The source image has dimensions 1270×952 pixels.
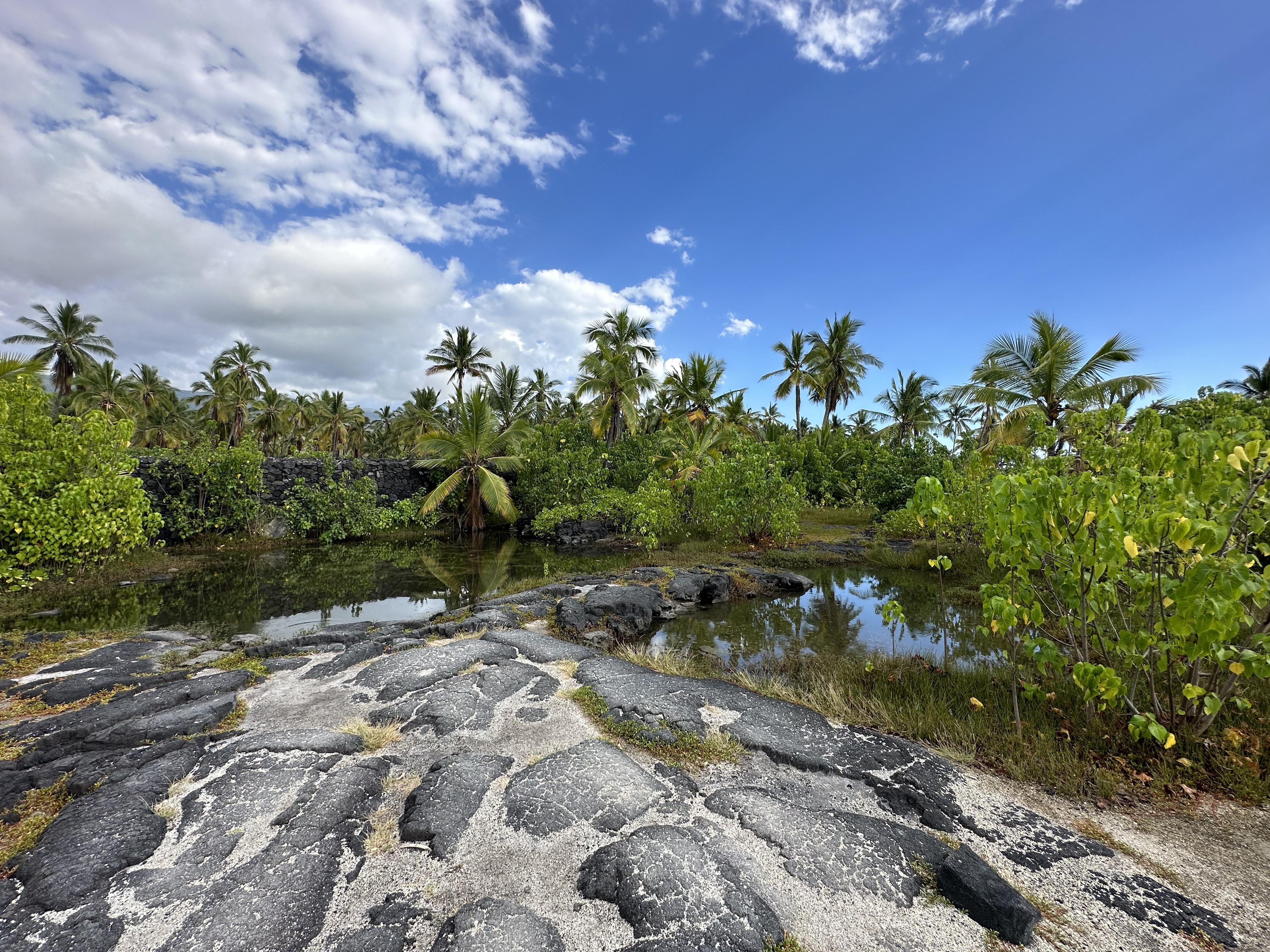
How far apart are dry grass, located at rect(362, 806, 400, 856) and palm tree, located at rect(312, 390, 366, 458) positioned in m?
38.4

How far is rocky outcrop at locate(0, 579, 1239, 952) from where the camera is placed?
84.5 inches

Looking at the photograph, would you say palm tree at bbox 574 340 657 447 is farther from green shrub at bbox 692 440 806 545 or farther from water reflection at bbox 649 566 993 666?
water reflection at bbox 649 566 993 666

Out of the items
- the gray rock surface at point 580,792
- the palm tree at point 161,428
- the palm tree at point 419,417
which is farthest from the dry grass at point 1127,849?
the palm tree at point 161,428

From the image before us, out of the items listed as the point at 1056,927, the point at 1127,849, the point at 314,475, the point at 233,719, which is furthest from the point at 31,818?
the point at 314,475

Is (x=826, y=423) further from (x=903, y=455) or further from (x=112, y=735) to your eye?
(x=112, y=735)

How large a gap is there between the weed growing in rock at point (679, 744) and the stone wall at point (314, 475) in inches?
402

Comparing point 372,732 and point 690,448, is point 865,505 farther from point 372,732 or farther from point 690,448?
point 372,732

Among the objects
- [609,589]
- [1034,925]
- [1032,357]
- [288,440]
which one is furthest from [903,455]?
[288,440]

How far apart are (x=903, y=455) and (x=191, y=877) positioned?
21441 mm

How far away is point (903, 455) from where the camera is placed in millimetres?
19375

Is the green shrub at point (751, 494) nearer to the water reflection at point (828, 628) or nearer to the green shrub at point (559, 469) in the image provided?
the water reflection at point (828, 628)

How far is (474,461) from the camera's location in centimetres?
1931

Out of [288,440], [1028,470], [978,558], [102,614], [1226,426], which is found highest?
[288,440]

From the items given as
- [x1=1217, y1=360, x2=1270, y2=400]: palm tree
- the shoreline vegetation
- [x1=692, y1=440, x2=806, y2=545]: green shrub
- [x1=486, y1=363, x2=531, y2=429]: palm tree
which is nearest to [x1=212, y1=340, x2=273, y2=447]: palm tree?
the shoreline vegetation
